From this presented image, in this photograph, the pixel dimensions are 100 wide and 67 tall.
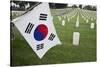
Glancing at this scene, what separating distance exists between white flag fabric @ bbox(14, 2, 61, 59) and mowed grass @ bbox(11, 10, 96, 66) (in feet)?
0.14

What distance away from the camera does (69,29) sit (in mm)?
2025

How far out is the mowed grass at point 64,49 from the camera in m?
1.87

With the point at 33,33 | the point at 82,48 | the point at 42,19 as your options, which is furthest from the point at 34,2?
the point at 82,48

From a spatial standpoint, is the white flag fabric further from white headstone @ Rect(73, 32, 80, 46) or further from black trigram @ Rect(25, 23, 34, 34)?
white headstone @ Rect(73, 32, 80, 46)

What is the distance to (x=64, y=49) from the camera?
6.61ft

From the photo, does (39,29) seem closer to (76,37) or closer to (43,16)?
(43,16)

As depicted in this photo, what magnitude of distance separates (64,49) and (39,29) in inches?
13.6

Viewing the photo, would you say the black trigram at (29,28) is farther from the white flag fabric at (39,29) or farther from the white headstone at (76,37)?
the white headstone at (76,37)

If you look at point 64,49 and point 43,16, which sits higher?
point 43,16


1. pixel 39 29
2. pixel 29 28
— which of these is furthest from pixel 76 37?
pixel 29 28

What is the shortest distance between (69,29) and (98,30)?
37cm

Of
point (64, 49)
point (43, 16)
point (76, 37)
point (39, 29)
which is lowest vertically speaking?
point (64, 49)

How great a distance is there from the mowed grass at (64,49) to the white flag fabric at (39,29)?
44mm
